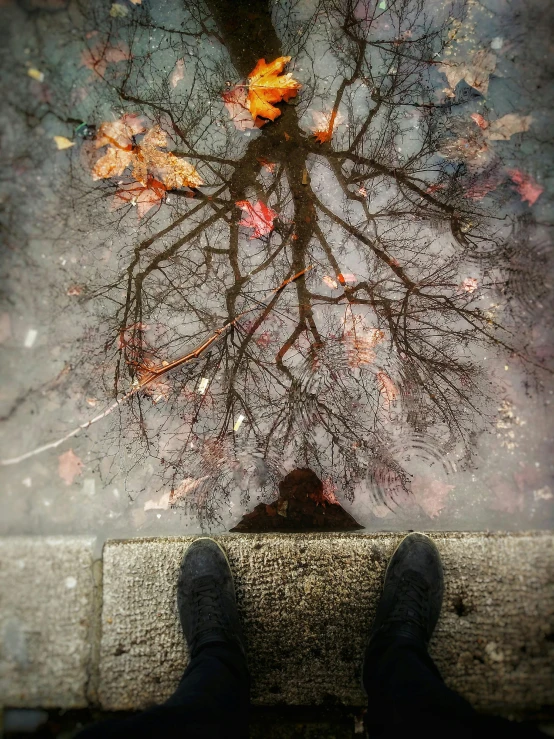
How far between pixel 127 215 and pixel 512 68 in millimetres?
2177

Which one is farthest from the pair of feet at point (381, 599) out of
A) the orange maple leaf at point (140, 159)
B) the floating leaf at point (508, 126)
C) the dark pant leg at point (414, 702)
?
the floating leaf at point (508, 126)

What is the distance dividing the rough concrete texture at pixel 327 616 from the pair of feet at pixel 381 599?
0.20 ft

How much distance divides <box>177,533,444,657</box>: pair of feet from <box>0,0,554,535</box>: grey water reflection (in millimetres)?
156

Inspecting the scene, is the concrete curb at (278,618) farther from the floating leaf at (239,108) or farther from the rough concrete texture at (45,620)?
the floating leaf at (239,108)

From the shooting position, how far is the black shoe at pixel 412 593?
197 cm

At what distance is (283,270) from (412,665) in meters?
1.88

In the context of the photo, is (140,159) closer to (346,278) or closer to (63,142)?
(63,142)

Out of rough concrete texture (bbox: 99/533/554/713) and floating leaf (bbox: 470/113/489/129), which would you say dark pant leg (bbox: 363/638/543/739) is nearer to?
rough concrete texture (bbox: 99/533/554/713)

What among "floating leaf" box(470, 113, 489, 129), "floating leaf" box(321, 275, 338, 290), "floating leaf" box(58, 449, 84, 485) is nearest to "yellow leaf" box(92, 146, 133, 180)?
"floating leaf" box(321, 275, 338, 290)

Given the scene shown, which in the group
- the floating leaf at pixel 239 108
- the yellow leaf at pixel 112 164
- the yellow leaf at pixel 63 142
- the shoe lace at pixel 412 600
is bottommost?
the shoe lace at pixel 412 600

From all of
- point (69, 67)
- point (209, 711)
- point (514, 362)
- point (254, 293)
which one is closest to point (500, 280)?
point (514, 362)

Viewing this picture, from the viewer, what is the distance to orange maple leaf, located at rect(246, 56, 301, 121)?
2258mm

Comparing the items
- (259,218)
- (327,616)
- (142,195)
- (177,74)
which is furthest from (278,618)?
(177,74)

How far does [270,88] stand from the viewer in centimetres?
226
